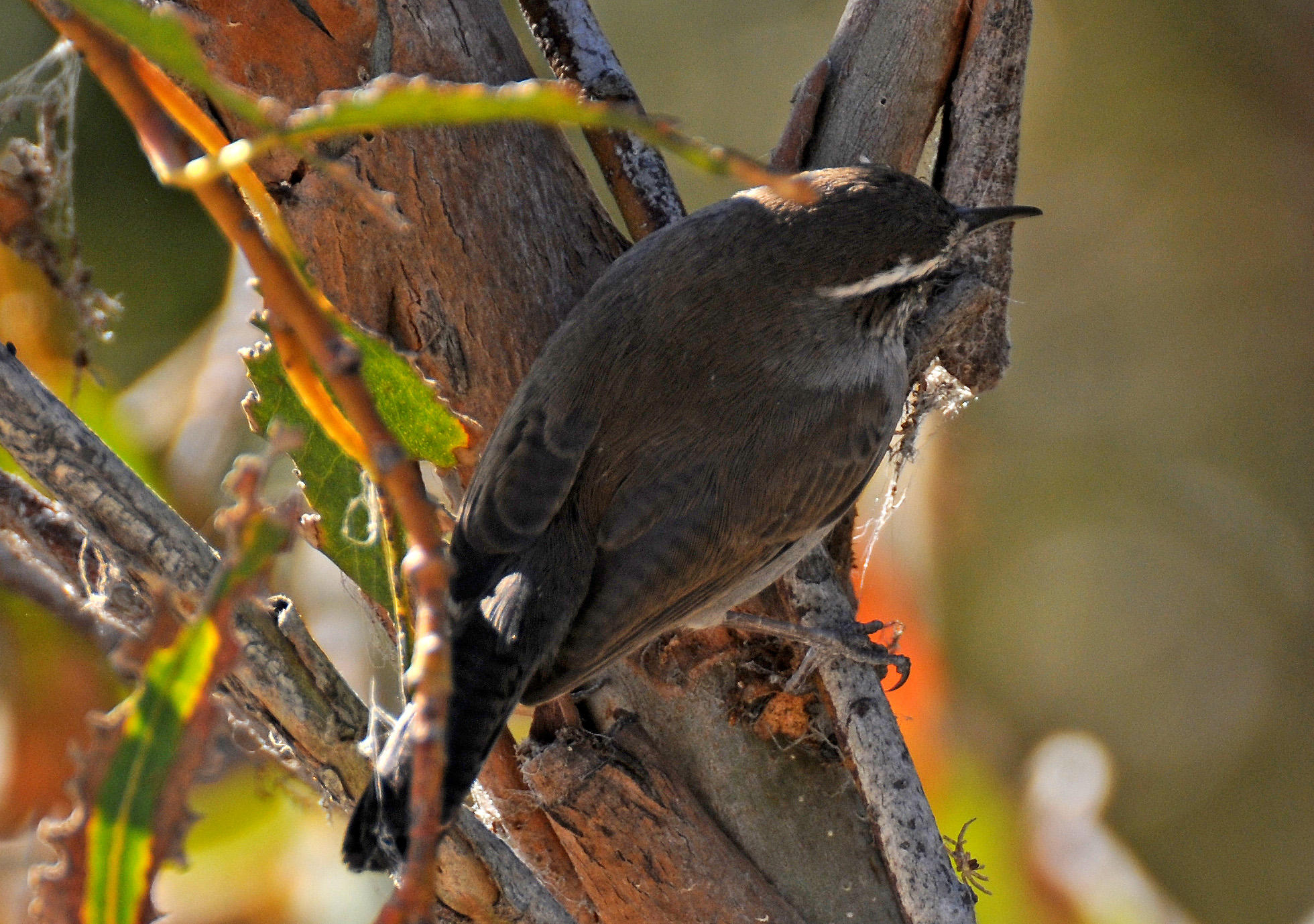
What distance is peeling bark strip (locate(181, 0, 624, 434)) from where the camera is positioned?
1837 millimetres

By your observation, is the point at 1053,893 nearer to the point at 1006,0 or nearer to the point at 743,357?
the point at 743,357

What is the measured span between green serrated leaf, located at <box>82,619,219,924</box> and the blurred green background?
3599 millimetres

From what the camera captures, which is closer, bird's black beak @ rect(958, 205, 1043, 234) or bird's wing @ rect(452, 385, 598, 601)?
bird's wing @ rect(452, 385, 598, 601)

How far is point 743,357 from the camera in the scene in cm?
199

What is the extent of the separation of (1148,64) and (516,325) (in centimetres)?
342

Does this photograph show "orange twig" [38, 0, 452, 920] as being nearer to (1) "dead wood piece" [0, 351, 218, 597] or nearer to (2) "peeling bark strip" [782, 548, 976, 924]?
(1) "dead wood piece" [0, 351, 218, 597]

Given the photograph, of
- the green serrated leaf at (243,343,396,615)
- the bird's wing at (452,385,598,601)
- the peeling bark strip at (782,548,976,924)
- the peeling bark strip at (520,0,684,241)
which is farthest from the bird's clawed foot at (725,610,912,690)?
the peeling bark strip at (520,0,684,241)

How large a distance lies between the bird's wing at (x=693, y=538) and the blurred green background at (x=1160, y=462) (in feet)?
7.27

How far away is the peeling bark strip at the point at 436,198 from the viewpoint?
184cm

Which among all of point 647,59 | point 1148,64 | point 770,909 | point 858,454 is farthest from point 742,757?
point 647,59

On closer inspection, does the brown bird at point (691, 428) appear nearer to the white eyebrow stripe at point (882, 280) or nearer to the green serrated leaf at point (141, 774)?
the white eyebrow stripe at point (882, 280)

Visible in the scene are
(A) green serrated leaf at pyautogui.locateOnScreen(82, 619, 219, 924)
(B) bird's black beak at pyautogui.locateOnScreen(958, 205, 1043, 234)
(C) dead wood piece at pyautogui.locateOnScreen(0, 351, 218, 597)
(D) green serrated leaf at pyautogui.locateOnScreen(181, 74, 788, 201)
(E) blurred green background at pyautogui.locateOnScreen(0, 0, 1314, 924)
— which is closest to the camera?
(D) green serrated leaf at pyautogui.locateOnScreen(181, 74, 788, 201)

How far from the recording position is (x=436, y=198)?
1902 millimetres

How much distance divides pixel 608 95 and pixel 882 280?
0.62 meters
